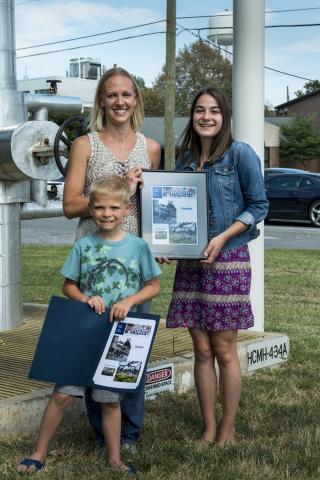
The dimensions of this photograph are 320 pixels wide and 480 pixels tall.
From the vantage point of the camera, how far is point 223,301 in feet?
14.1

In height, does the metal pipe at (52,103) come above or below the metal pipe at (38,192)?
above

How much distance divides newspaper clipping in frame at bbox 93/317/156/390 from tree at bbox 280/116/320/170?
145ft

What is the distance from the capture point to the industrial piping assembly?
600 centimetres

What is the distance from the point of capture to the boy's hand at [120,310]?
3.77 m

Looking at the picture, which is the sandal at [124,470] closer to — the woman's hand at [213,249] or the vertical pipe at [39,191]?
the woman's hand at [213,249]

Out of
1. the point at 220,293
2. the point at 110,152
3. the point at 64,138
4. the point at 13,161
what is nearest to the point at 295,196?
the point at 13,161

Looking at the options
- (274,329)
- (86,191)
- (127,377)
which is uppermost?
(86,191)

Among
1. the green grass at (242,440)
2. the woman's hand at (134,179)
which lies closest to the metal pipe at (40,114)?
the green grass at (242,440)

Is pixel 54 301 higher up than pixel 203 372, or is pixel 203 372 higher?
pixel 54 301

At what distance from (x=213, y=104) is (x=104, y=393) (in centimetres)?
144

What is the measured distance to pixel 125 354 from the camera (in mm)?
3869

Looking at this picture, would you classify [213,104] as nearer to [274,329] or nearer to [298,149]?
[274,329]

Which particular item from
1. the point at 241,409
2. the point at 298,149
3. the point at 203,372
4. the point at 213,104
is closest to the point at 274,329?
the point at 241,409

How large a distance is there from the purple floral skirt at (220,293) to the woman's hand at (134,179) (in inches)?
20.8
